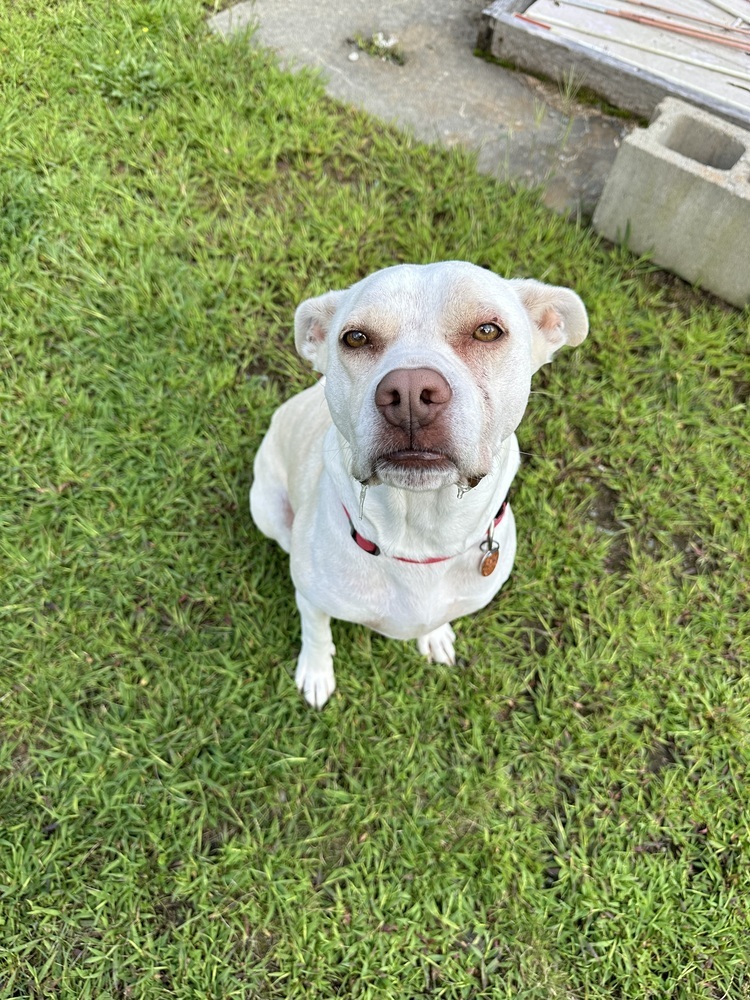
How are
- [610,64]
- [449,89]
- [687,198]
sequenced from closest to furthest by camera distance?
[687,198], [610,64], [449,89]

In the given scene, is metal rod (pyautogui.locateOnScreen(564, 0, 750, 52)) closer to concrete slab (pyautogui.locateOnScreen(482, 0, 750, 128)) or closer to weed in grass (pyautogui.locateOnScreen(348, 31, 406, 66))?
concrete slab (pyautogui.locateOnScreen(482, 0, 750, 128))

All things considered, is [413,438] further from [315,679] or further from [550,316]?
[315,679]

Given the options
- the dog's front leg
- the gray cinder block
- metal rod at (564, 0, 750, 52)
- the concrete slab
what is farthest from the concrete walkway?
the dog's front leg

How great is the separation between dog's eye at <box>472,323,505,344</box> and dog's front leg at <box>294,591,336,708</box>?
130 cm

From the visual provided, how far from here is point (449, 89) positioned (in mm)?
4555

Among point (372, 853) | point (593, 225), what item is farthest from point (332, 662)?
point (593, 225)

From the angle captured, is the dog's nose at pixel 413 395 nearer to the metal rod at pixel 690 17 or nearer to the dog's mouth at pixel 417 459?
the dog's mouth at pixel 417 459

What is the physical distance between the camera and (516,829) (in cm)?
269

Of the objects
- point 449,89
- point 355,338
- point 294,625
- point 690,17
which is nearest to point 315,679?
point 294,625

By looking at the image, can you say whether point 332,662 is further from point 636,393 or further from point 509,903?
point 636,393

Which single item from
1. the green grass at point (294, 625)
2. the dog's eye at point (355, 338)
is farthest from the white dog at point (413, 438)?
the green grass at point (294, 625)

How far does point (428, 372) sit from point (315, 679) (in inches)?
67.4

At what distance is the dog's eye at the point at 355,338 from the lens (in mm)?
1808

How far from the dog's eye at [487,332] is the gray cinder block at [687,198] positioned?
2.47 m
